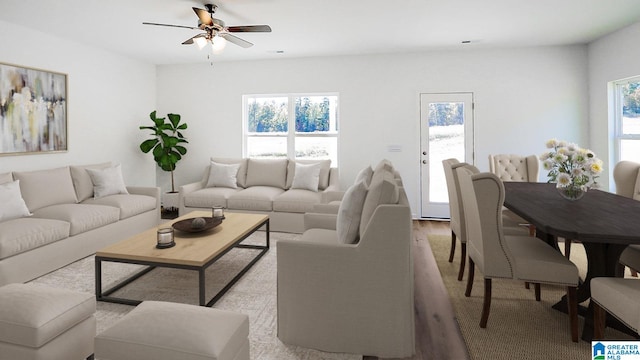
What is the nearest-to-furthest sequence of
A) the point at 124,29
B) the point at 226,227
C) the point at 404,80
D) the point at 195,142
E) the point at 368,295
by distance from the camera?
the point at 368,295 → the point at 226,227 → the point at 124,29 → the point at 404,80 → the point at 195,142

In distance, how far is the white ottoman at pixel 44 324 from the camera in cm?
158

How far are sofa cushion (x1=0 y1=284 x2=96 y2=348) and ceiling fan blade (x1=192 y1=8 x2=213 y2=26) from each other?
253 centimetres

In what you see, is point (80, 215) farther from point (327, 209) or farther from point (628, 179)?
point (628, 179)

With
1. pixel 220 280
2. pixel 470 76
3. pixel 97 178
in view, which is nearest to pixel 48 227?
pixel 97 178

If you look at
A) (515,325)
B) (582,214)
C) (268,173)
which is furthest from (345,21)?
(515,325)

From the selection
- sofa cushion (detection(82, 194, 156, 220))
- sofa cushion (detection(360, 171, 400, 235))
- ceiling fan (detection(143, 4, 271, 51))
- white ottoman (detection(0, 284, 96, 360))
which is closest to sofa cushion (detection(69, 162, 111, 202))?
sofa cushion (detection(82, 194, 156, 220))

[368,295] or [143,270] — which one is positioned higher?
[368,295]

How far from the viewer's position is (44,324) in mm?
1585

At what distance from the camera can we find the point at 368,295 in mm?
1949

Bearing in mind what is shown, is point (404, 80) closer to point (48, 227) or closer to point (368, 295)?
point (368, 295)

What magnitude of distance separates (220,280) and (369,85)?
3.95m

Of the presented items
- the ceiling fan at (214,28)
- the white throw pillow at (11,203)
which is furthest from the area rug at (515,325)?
the white throw pillow at (11,203)

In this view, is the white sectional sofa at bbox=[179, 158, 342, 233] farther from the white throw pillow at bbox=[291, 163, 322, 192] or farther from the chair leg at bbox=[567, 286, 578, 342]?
the chair leg at bbox=[567, 286, 578, 342]

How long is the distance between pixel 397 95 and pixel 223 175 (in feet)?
10.2
